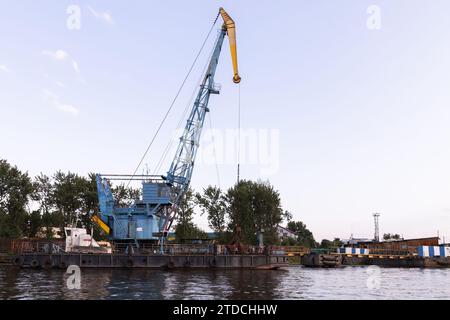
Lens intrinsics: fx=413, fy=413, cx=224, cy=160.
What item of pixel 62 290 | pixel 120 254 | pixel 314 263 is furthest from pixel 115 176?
pixel 314 263

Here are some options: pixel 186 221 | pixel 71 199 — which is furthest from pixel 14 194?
pixel 186 221

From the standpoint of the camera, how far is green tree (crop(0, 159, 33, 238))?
76.0 m

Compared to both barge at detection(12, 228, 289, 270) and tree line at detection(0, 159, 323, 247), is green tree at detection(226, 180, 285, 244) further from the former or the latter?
barge at detection(12, 228, 289, 270)

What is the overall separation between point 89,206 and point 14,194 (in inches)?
584

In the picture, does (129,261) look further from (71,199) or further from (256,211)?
(256,211)

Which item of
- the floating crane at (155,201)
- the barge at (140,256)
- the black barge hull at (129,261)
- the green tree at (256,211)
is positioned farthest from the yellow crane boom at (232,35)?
the green tree at (256,211)

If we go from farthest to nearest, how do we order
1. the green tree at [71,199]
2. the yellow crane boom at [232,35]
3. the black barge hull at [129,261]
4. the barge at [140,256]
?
the green tree at [71,199] < the yellow crane boom at [232,35] < the barge at [140,256] < the black barge hull at [129,261]

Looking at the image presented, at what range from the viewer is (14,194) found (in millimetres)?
76438

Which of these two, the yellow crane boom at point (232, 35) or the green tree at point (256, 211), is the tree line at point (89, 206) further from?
the yellow crane boom at point (232, 35)

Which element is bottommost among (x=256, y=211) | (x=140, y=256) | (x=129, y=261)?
(x=129, y=261)

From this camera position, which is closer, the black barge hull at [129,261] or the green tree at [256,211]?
the black barge hull at [129,261]

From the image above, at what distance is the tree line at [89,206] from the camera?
7706cm
